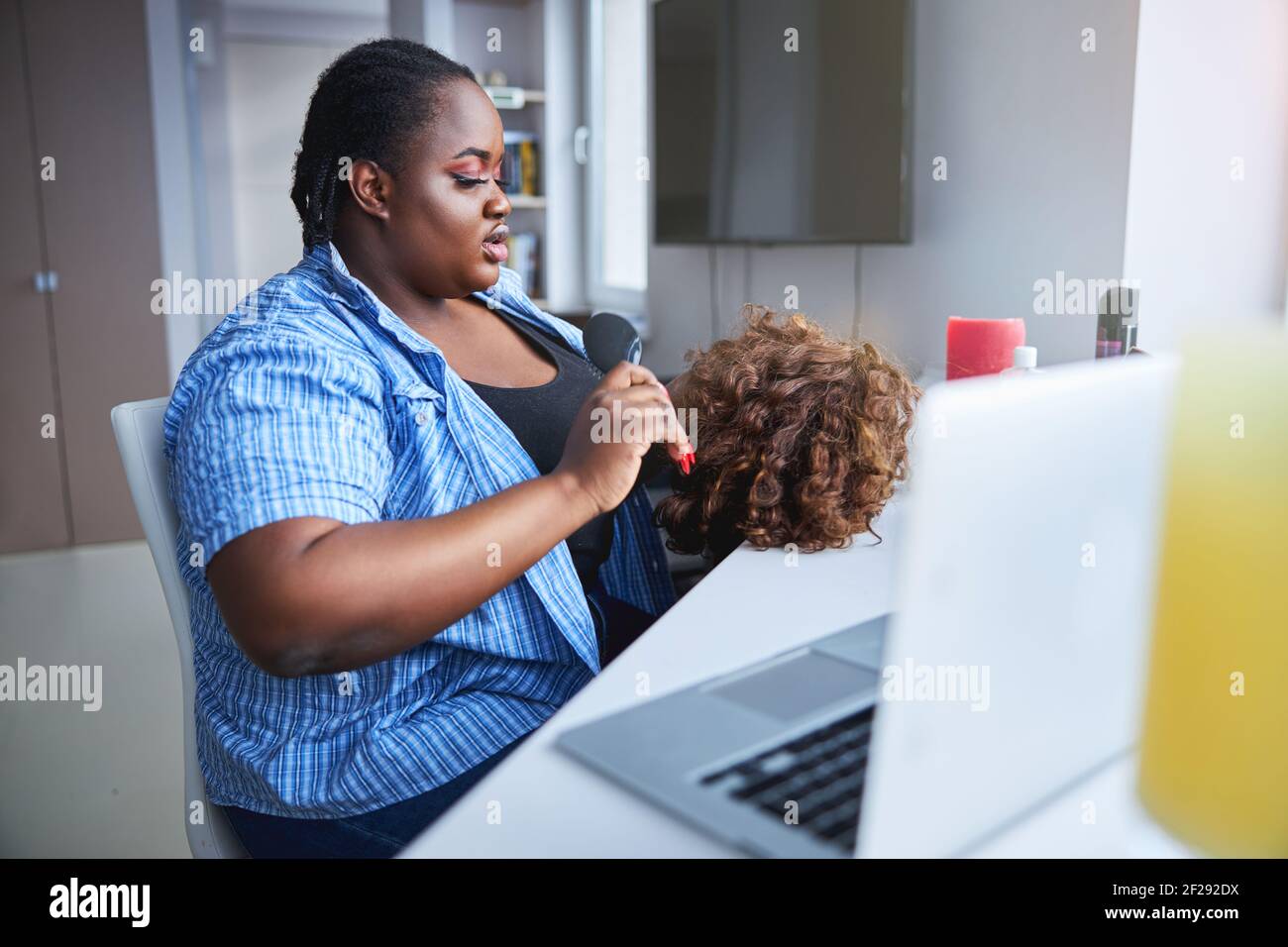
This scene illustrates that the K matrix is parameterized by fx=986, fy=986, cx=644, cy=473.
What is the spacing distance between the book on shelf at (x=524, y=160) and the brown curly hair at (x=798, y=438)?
3.32 m

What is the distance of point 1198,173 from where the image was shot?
1.76 meters

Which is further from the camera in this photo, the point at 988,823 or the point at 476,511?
the point at 476,511

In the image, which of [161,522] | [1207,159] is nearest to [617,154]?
[1207,159]

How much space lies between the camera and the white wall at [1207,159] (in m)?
1.72

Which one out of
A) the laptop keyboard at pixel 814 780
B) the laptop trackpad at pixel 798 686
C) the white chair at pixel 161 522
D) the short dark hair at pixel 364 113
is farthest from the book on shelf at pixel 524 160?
the laptop keyboard at pixel 814 780

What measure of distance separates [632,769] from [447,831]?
0.39ft

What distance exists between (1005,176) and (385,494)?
1.61 meters

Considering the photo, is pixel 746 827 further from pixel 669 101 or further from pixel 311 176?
pixel 669 101

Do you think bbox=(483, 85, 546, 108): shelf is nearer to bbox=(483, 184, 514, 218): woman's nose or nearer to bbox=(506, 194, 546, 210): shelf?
bbox=(506, 194, 546, 210): shelf

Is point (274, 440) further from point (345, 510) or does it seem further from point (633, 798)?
point (633, 798)

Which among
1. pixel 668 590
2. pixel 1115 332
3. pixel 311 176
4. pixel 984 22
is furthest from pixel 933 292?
pixel 311 176

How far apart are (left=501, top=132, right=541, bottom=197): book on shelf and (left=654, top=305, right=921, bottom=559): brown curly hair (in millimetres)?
3318

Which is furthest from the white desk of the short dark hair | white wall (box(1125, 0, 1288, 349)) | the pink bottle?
white wall (box(1125, 0, 1288, 349))

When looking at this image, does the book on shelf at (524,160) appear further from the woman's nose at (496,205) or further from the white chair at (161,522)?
the white chair at (161,522)
